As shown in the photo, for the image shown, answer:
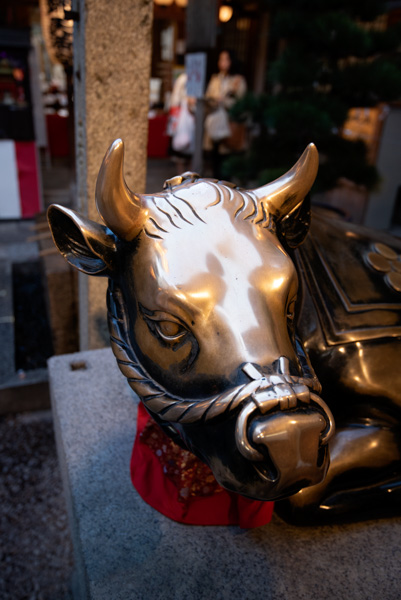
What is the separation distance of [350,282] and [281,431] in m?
0.75

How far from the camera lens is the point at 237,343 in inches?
35.4

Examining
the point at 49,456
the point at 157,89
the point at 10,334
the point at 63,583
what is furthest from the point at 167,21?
the point at 63,583

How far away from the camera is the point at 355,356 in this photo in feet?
4.29

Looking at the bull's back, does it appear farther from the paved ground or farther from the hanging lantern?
the hanging lantern

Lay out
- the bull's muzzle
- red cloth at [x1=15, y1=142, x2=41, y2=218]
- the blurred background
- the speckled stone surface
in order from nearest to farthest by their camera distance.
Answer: the bull's muzzle, the speckled stone surface, the blurred background, red cloth at [x1=15, y1=142, x2=41, y2=218]

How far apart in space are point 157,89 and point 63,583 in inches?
410

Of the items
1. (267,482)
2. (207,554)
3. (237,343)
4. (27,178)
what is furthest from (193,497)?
(27,178)

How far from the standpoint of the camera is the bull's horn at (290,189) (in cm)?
109

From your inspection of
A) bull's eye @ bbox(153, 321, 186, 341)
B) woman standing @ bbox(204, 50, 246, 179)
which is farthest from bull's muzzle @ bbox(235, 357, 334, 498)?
woman standing @ bbox(204, 50, 246, 179)

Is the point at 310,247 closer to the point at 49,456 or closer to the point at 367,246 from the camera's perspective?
the point at 367,246

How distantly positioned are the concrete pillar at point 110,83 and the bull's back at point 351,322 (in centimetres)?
105

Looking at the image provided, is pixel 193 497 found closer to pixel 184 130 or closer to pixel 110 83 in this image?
pixel 110 83

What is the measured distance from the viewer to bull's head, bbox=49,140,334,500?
848mm

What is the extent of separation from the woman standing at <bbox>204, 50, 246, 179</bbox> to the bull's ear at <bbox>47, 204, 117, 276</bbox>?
17.0 feet
